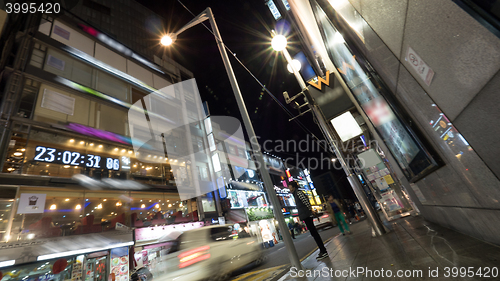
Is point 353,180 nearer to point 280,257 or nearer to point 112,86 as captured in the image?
point 280,257

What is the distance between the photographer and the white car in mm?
5359

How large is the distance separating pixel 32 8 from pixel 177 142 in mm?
15691

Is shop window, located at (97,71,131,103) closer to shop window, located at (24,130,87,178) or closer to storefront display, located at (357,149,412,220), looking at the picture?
shop window, located at (24,130,87,178)

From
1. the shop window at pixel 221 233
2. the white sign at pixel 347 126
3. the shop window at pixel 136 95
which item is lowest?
the shop window at pixel 221 233

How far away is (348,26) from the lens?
498 cm

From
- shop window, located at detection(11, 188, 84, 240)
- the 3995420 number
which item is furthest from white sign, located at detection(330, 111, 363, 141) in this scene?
the 3995420 number

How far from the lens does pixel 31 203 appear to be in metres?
11.4

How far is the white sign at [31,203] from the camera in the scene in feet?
36.0

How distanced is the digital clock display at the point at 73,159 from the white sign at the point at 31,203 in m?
2.06

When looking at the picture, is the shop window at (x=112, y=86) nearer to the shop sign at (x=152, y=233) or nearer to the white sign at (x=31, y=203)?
the white sign at (x=31, y=203)

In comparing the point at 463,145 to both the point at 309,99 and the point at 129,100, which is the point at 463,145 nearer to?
the point at 309,99

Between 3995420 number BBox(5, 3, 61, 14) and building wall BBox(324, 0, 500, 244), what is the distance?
2172cm

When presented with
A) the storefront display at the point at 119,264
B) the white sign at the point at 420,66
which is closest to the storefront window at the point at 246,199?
the storefront display at the point at 119,264

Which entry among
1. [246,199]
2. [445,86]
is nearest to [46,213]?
[445,86]
